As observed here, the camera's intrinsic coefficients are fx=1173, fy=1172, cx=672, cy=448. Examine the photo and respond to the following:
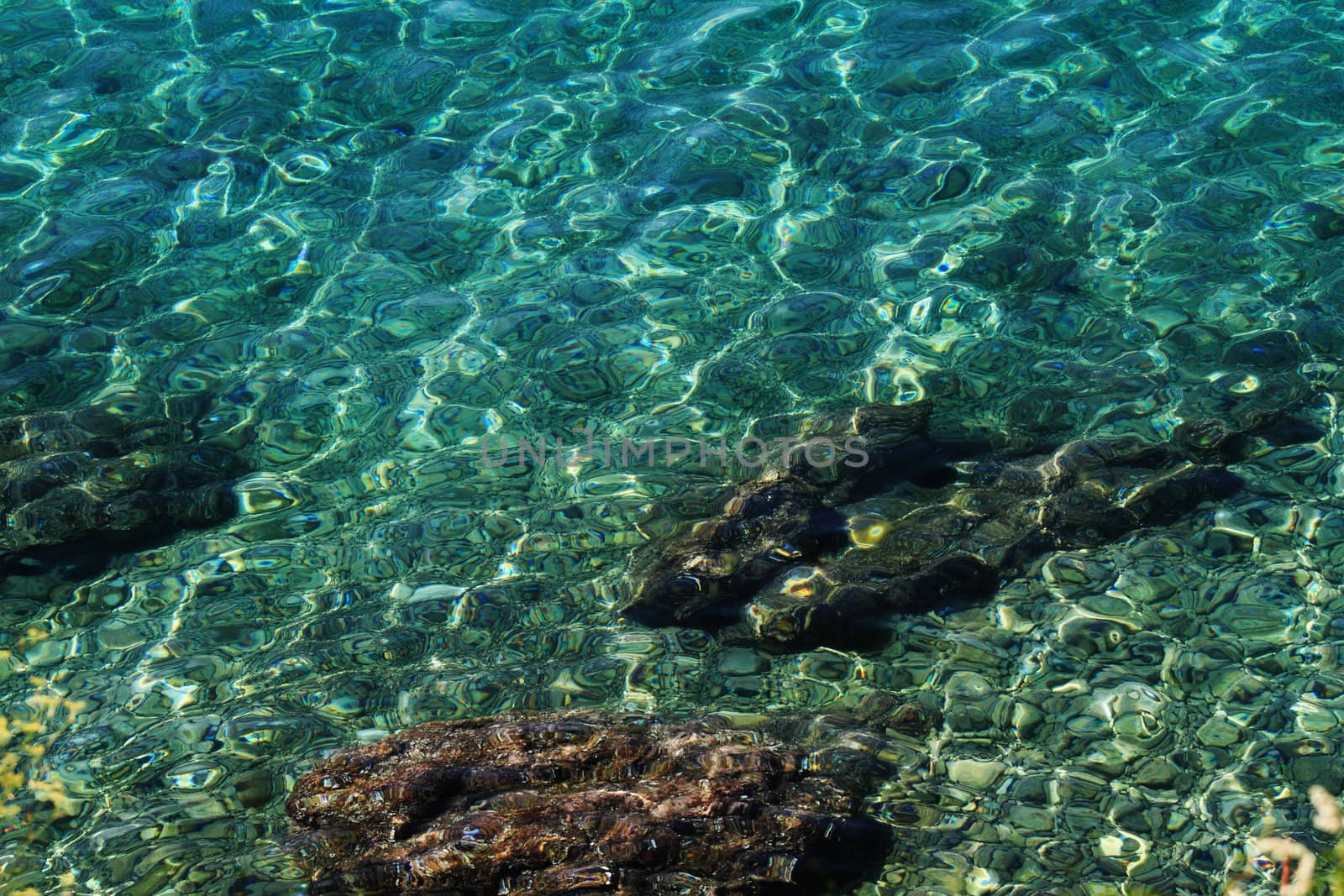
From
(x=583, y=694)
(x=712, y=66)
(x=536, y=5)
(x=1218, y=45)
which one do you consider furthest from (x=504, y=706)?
(x=1218, y=45)

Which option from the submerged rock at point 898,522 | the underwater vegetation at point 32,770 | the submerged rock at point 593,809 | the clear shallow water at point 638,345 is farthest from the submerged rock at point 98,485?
the submerged rock at point 898,522

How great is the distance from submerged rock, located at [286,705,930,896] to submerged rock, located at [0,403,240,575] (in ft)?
6.97

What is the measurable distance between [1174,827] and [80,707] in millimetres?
4382

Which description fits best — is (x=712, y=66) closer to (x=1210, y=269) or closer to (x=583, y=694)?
(x=1210, y=269)

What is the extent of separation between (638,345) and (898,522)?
6.43 ft

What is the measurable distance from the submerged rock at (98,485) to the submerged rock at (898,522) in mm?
2417

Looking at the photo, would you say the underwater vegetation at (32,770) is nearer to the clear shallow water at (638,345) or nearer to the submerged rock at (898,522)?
the clear shallow water at (638,345)

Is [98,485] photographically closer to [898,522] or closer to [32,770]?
[32,770]

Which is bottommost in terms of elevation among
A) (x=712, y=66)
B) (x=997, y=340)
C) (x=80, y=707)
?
(x=80, y=707)

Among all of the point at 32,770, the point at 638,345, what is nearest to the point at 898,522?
the point at 638,345

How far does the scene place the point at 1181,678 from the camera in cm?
479

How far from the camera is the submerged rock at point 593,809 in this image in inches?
146

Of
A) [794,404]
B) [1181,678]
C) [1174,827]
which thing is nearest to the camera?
[1174,827]

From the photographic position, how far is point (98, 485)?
5.93 metres
